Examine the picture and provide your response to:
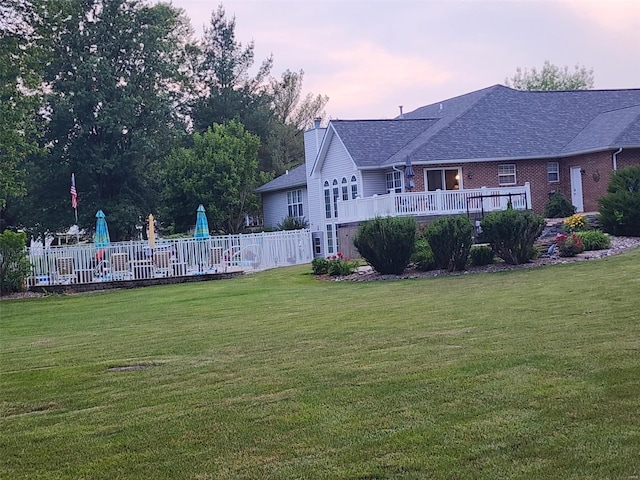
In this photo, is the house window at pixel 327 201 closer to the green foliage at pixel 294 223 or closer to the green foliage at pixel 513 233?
the green foliage at pixel 294 223

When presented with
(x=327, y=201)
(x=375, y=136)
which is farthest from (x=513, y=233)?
(x=327, y=201)

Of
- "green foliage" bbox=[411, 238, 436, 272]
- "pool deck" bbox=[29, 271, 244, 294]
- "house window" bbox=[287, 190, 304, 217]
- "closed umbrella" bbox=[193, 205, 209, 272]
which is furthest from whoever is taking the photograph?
"house window" bbox=[287, 190, 304, 217]

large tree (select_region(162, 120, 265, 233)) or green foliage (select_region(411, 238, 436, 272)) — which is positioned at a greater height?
large tree (select_region(162, 120, 265, 233))

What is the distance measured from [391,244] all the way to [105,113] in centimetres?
2620

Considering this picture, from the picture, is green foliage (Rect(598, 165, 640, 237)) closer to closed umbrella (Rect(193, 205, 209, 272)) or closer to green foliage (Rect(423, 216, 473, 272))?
green foliage (Rect(423, 216, 473, 272))

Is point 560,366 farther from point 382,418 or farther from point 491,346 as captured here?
point 382,418

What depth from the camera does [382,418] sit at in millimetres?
5766

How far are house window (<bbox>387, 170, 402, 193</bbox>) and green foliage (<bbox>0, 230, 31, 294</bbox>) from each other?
14.0m

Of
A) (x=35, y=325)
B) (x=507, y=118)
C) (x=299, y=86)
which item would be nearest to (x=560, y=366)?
(x=35, y=325)

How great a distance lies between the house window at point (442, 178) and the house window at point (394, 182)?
113 centimetres

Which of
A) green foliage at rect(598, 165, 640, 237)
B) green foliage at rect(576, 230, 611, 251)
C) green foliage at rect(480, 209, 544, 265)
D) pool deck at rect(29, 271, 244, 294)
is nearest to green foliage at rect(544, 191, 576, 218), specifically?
green foliage at rect(598, 165, 640, 237)

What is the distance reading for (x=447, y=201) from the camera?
27.7 m

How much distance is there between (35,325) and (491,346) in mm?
9316

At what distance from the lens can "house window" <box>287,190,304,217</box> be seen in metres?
41.1
